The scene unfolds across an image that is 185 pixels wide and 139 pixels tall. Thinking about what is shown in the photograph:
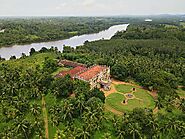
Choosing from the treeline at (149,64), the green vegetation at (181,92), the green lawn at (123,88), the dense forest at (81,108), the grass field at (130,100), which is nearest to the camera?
the dense forest at (81,108)

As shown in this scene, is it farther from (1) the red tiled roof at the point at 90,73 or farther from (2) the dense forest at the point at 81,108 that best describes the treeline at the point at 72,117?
(1) the red tiled roof at the point at 90,73

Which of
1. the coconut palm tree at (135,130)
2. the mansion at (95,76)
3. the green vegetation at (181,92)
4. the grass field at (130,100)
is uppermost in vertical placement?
the mansion at (95,76)

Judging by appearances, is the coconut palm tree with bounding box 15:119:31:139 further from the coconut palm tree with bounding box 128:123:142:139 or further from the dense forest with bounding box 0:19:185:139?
the coconut palm tree with bounding box 128:123:142:139

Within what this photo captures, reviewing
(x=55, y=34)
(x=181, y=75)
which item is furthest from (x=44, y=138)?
(x=55, y=34)

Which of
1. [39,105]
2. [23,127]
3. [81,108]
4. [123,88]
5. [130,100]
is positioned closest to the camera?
[23,127]

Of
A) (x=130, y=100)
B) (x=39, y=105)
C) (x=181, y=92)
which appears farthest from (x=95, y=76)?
(x=181, y=92)

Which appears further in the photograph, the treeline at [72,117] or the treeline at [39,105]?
the treeline at [39,105]

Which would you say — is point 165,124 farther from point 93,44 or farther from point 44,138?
point 93,44

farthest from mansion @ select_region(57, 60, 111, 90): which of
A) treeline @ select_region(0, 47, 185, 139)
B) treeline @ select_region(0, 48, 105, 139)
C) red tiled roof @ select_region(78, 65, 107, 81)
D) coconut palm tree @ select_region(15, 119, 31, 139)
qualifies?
coconut palm tree @ select_region(15, 119, 31, 139)

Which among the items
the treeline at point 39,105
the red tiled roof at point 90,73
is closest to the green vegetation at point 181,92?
the red tiled roof at point 90,73

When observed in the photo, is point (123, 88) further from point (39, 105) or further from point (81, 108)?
point (39, 105)

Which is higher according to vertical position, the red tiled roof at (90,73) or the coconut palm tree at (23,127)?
the red tiled roof at (90,73)

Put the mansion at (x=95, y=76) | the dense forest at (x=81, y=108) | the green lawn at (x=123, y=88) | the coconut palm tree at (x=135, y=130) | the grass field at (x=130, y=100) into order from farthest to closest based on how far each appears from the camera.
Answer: the green lawn at (x=123, y=88), the mansion at (x=95, y=76), the grass field at (x=130, y=100), the dense forest at (x=81, y=108), the coconut palm tree at (x=135, y=130)
